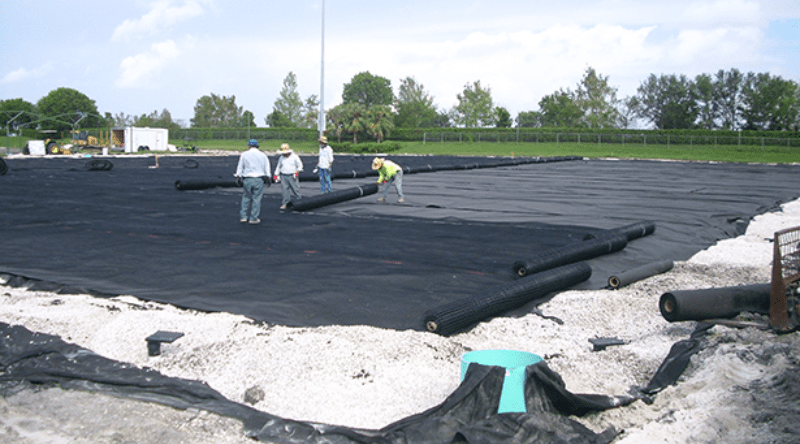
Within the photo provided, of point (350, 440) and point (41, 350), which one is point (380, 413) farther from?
point (41, 350)

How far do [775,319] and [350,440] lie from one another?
374cm

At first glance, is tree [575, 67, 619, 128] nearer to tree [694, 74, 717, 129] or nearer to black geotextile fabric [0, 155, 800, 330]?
tree [694, 74, 717, 129]

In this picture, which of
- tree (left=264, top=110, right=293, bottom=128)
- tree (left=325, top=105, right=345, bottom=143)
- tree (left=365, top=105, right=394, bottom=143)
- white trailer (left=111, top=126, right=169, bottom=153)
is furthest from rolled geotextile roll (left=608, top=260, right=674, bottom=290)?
tree (left=264, top=110, right=293, bottom=128)

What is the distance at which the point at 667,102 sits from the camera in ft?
279

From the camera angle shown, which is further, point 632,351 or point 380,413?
point 632,351

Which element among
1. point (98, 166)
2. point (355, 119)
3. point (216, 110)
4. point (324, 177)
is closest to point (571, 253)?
point (324, 177)

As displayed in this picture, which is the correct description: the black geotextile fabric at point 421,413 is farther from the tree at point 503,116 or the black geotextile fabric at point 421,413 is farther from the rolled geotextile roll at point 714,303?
the tree at point 503,116

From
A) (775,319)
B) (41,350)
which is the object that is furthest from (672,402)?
(41,350)

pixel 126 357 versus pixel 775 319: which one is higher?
pixel 775 319

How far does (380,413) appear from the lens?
4.12 meters

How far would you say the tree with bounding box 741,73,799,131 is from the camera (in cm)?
7169

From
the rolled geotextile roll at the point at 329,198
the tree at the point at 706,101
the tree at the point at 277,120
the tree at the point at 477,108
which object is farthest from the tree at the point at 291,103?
the rolled geotextile roll at the point at 329,198

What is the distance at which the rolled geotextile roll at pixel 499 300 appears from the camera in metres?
5.74

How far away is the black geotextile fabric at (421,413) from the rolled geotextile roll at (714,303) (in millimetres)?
1349
